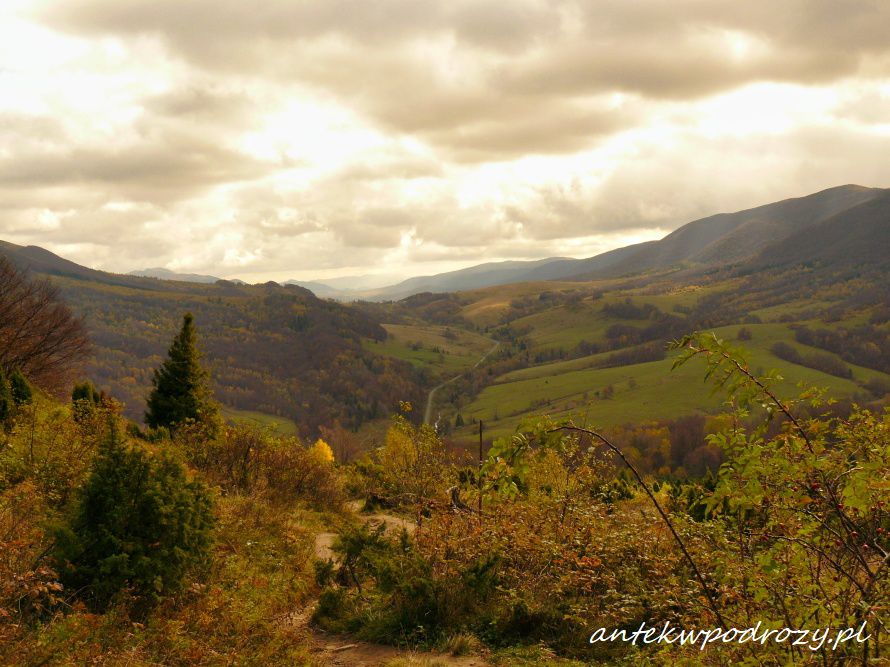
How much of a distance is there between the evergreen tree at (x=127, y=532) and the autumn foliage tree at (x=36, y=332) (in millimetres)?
28056

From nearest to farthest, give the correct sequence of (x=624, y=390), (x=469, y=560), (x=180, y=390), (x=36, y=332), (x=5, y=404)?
(x=469, y=560), (x=5, y=404), (x=180, y=390), (x=36, y=332), (x=624, y=390)

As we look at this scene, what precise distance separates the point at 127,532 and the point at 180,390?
20456mm

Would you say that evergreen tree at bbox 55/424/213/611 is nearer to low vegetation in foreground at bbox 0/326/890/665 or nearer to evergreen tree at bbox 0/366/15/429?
low vegetation in foreground at bbox 0/326/890/665

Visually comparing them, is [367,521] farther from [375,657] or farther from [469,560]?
[375,657]

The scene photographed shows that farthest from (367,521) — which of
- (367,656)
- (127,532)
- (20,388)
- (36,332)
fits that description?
(36,332)

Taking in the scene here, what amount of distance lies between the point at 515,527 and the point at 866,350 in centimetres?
19832

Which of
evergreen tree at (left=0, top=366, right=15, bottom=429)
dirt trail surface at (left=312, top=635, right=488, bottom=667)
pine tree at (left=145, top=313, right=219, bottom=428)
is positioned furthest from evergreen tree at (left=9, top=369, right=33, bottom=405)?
dirt trail surface at (left=312, top=635, right=488, bottom=667)

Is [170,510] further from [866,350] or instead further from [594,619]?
[866,350]

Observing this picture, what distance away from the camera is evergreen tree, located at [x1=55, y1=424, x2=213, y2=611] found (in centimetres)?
877

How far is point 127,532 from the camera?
9195mm

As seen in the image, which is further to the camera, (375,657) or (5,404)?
(5,404)

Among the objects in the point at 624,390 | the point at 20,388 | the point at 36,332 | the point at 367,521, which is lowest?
the point at 624,390

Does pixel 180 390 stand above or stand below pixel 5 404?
below

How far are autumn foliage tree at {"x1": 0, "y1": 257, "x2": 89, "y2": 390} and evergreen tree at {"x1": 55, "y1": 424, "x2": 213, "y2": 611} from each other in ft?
92.0
